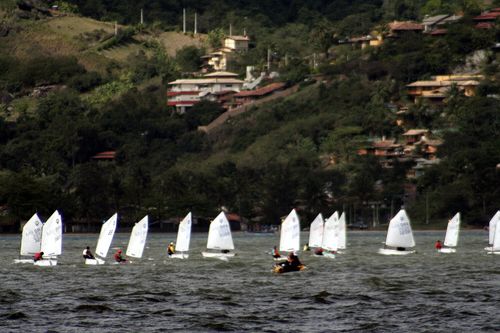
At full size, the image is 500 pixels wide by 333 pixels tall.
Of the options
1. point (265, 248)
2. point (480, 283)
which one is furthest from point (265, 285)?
point (265, 248)

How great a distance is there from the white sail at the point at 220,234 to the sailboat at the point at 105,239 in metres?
→ 8.98

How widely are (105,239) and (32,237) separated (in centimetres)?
579

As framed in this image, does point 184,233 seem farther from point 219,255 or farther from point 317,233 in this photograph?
point 317,233

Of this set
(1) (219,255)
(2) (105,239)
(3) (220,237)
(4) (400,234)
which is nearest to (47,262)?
(2) (105,239)

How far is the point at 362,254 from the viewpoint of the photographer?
129 meters

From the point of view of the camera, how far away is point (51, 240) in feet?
346

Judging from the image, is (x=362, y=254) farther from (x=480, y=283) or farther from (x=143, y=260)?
(x=480, y=283)

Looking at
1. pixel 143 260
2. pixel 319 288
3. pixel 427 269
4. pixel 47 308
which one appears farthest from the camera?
pixel 143 260

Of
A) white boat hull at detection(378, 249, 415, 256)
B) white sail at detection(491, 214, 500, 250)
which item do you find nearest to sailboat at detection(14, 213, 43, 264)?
white boat hull at detection(378, 249, 415, 256)

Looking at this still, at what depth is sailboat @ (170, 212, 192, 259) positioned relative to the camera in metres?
116

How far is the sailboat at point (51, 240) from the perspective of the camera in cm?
10469

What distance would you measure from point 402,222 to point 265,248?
30097 mm

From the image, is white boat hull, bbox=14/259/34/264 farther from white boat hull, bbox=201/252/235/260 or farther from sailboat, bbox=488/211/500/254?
sailboat, bbox=488/211/500/254

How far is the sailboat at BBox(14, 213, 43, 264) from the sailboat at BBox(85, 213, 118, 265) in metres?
3.75
